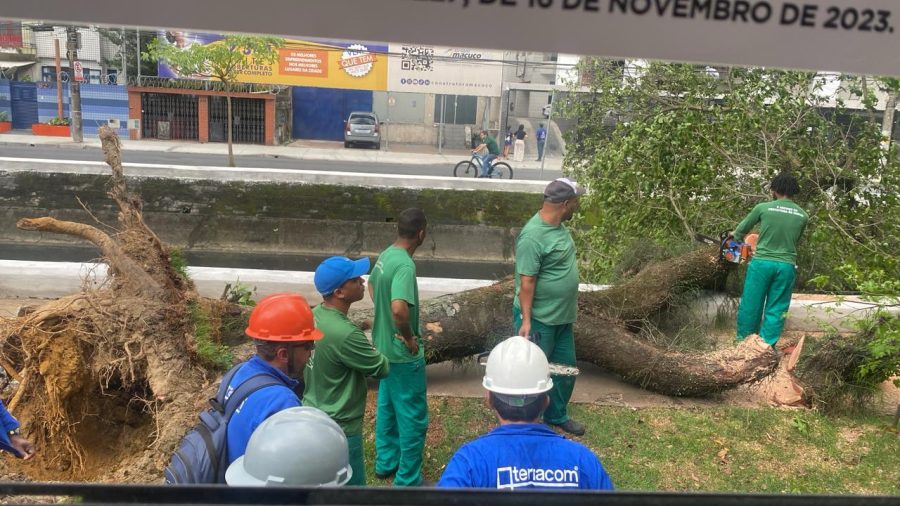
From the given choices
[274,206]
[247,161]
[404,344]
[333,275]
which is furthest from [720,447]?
[247,161]

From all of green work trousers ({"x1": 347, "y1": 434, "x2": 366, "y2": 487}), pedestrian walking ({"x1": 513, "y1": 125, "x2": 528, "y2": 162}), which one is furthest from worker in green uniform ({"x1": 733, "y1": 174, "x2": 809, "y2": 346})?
pedestrian walking ({"x1": 513, "y1": 125, "x2": 528, "y2": 162})

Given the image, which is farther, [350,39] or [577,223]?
[577,223]

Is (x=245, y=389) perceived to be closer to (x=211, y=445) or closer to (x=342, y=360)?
(x=211, y=445)

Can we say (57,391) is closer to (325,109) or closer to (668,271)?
(668,271)

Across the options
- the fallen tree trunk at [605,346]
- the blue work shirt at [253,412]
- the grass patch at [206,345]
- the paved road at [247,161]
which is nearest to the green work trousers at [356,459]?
the blue work shirt at [253,412]

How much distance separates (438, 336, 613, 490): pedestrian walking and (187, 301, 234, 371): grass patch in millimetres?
3469

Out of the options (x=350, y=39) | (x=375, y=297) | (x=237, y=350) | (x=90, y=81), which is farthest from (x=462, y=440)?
(x=90, y=81)

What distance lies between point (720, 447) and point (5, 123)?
3461cm

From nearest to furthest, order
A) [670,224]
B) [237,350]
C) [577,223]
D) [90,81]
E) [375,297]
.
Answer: [375,297] → [237,350] → [670,224] → [577,223] → [90,81]

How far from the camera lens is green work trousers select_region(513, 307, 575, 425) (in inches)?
196

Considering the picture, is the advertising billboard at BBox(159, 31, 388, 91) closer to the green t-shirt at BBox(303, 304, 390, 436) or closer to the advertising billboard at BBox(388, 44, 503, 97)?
the advertising billboard at BBox(388, 44, 503, 97)

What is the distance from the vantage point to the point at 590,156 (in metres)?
10.8

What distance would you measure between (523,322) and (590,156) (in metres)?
6.38

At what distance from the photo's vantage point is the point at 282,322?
3094 millimetres
